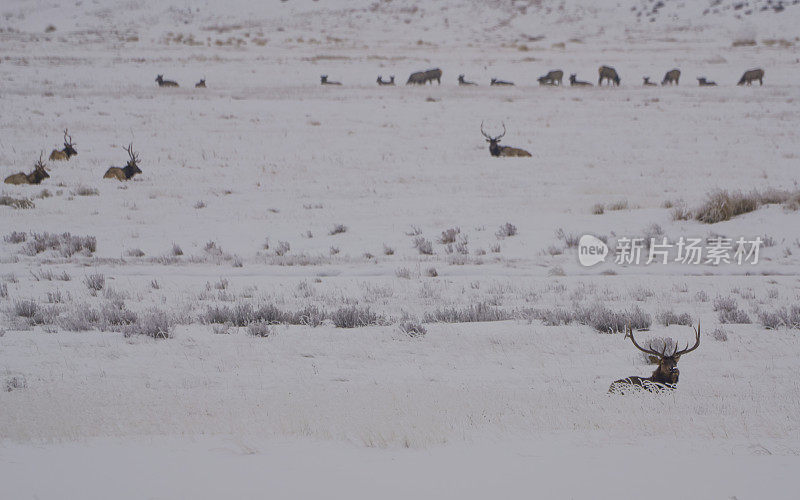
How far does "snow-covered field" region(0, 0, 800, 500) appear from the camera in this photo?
4016 mm

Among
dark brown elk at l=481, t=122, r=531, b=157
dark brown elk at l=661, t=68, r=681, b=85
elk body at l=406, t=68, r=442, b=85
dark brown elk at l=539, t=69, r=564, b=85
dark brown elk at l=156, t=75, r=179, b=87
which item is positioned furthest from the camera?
elk body at l=406, t=68, r=442, b=85

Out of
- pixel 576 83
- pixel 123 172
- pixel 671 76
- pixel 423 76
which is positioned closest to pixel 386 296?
pixel 123 172

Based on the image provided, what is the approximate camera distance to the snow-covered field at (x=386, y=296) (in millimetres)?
4016

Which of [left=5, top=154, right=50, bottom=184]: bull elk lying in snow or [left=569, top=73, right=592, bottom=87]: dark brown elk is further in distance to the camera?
[left=569, top=73, right=592, bottom=87]: dark brown elk

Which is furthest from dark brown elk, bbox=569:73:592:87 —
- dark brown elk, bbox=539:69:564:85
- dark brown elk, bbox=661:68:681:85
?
dark brown elk, bbox=661:68:681:85

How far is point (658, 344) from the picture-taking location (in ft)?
20.9

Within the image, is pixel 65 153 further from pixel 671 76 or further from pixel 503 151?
pixel 671 76

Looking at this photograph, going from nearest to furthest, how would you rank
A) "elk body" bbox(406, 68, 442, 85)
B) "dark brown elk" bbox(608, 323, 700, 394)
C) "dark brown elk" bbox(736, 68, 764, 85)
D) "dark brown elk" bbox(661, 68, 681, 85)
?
1. "dark brown elk" bbox(608, 323, 700, 394)
2. "dark brown elk" bbox(736, 68, 764, 85)
3. "dark brown elk" bbox(661, 68, 681, 85)
4. "elk body" bbox(406, 68, 442, 85)

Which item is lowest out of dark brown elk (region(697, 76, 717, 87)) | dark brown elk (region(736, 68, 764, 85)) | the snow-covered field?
the snow-covered field

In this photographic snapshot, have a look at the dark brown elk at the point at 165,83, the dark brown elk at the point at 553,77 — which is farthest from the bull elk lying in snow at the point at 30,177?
the dark brown elk at the point at 553,77

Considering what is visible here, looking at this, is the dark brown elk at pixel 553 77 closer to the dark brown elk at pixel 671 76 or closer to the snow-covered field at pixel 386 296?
the snow-covered field at pixel 386 296

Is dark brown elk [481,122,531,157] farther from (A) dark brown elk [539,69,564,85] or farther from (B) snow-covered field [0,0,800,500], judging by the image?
(A) dark brown elk [539,69,564,85]

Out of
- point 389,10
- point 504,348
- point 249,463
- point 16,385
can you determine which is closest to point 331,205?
point 504,348

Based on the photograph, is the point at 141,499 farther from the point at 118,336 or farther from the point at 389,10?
the point at 389,10
